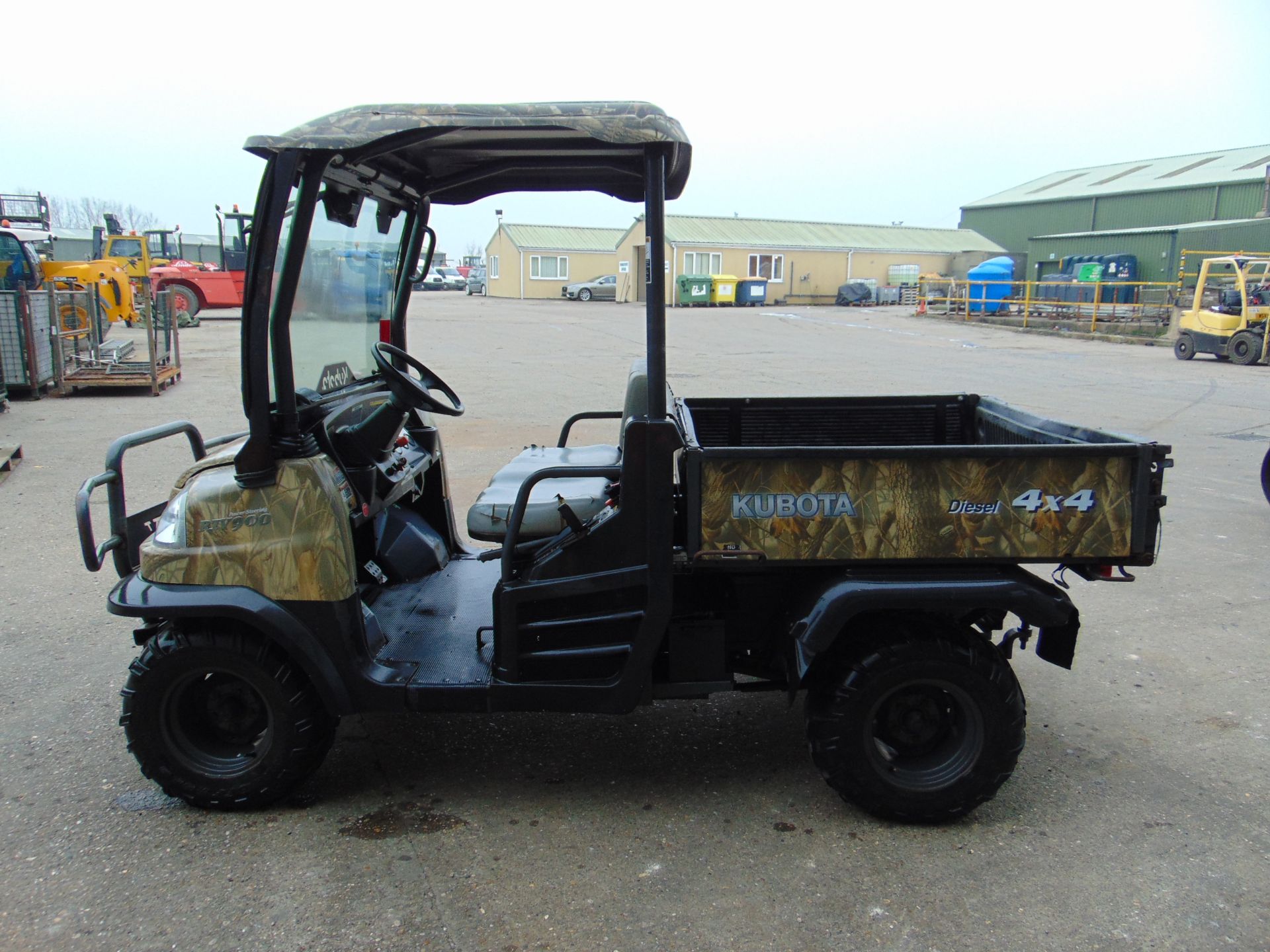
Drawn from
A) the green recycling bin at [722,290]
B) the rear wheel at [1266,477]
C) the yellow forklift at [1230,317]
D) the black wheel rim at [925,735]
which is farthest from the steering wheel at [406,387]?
the green recycling bin at [722,290]

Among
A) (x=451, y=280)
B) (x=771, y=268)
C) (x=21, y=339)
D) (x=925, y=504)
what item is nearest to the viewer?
(x=925, y=504)

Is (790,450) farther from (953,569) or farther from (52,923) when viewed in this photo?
(52,923)

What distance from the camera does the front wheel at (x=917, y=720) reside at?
303 cm

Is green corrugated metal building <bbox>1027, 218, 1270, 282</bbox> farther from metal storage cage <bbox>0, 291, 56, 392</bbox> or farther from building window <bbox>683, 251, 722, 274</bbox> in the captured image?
metal storage cage <bbox>0, 291, 56, 392</bbox>

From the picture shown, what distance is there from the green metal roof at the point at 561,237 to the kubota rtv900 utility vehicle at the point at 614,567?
1918 inches

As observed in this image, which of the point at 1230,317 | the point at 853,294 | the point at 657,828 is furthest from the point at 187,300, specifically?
the point at 853,294

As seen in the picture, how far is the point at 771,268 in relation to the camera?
1812 inches

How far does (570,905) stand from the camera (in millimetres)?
2707

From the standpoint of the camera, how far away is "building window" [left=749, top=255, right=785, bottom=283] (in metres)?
45.8

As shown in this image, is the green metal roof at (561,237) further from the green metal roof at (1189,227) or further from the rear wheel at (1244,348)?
the rear wheel at (1244,348)

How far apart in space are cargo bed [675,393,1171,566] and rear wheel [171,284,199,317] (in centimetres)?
2575

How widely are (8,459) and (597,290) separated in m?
40.1

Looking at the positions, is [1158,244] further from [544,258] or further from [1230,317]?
[544,258]

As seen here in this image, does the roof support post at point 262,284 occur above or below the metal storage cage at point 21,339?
above
